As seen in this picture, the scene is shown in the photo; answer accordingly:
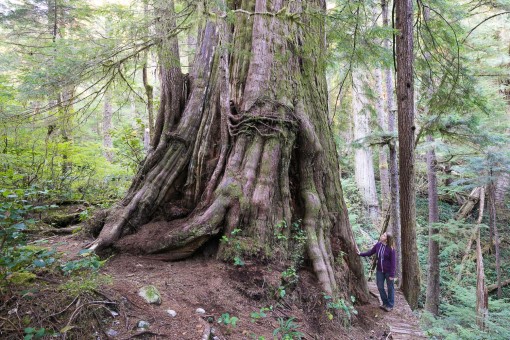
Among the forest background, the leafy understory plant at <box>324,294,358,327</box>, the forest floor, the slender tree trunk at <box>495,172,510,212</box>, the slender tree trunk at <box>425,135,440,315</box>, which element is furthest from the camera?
the slender tree trunk at <box>495,172,510,212</box>

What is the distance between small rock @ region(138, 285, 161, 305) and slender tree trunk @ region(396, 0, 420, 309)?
405 cm

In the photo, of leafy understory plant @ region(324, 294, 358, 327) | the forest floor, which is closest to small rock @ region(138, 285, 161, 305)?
the forest floor

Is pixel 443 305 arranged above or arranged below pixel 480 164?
below

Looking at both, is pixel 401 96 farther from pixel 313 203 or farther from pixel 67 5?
pixel 67 5

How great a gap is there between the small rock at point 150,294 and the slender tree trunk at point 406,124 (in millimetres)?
4049

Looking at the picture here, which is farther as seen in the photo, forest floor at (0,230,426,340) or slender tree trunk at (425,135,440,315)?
slender tree trunk at (425,135,440,315)

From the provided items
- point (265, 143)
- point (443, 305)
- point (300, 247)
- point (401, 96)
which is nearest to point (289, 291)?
point (300, 247)

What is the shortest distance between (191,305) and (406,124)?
419 cm

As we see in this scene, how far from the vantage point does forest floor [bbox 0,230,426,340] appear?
2479mm

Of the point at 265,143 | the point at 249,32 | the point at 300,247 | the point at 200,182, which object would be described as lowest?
the point at 300,247

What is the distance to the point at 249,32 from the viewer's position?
5590 millimetres

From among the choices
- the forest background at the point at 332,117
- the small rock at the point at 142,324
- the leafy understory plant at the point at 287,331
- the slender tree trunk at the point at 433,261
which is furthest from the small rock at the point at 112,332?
the slender tree trunk at the point at 433,261

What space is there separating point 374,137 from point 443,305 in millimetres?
7486

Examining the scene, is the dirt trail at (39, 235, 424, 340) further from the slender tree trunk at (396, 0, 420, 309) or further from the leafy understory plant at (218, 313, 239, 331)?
the slender tree trunk at (396, 0, 420, 309)
